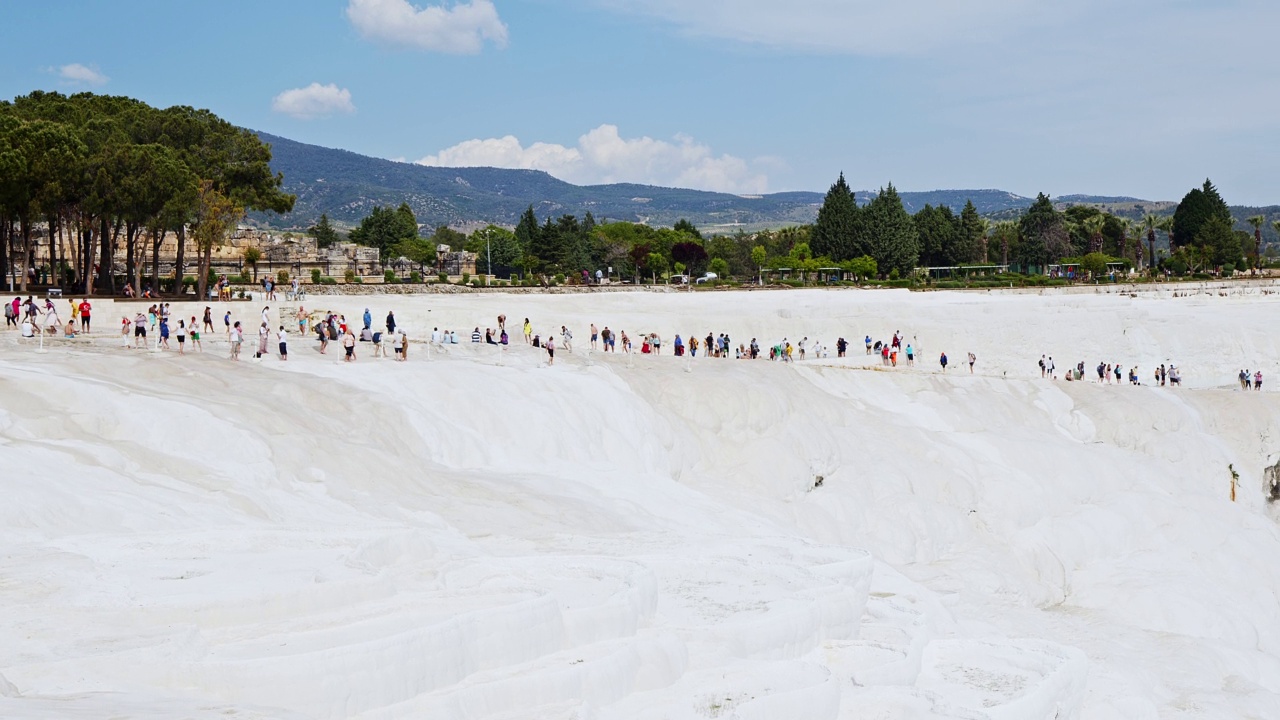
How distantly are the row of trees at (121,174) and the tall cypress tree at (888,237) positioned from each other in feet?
189

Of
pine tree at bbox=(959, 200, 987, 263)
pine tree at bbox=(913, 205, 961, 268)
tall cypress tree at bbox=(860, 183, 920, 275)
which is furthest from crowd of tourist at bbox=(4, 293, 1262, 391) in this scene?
pine tree at bbox=(959, 200, 987, 263)

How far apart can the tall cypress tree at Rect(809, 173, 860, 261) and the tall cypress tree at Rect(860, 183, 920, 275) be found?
55.7 inches

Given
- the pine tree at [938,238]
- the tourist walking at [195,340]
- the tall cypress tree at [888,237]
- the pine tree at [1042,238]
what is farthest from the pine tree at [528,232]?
the tourist walking at [195,340]

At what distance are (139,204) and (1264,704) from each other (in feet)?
135

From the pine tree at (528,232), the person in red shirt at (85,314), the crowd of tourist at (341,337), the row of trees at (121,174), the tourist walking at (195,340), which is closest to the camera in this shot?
the crowd of tourist at (341,337)

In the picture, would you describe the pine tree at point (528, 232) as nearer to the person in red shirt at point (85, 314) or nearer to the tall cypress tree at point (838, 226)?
the tall cypress tree at point (838, 226)

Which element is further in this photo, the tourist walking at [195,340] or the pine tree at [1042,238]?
the pine tree at [1042,238]

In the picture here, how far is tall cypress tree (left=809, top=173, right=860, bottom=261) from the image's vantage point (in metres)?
103

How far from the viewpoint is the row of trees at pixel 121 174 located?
43844mm

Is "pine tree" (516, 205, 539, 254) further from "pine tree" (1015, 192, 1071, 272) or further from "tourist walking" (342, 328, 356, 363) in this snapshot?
"tourist walking" (342, 328, 356, 363)

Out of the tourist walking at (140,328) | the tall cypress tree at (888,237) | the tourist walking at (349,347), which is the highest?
the tall cypress tree at (888,237)

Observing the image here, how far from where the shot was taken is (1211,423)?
3772cm

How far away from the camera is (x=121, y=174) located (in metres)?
44.8

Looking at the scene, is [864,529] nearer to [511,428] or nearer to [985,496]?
[985,496]
